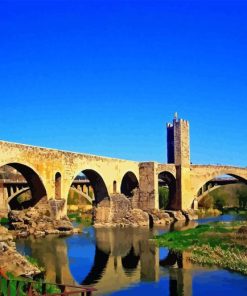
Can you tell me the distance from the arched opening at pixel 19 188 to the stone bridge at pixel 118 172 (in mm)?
74

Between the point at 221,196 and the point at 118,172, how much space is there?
29.6m

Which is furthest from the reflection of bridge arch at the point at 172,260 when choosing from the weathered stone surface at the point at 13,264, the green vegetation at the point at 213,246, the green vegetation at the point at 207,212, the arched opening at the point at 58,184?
the green vegetation at the point at 207,212

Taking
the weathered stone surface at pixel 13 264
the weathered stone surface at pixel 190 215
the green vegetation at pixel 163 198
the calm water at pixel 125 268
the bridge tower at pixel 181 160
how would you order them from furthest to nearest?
the green vegetation at pixel 163 198 < the bridge tower at pixel 181 160 < the weathered stone surface at pixel 190 215 < the calm water at pixel 125 268 < the weathered stone surface at pixel 13 264

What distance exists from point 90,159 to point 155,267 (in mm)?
20693

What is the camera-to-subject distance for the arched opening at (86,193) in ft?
147

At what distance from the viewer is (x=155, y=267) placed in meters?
22.3

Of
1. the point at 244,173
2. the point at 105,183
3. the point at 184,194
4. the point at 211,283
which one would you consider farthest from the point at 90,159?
the point at 244,173

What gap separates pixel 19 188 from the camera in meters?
52.9

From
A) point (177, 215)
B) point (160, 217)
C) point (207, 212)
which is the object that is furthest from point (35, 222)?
point (207, 212)

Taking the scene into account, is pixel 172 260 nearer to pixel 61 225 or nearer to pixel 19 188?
pixel 61 225

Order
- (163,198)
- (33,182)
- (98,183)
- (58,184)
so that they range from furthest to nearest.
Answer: (163,198)
(98,183)
(58,184)
(33,182)

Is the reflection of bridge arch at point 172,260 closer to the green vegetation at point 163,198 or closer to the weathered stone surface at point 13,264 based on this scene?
the weathered stone surface at point 13,264

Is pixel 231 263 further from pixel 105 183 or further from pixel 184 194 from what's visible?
pixel 184 194

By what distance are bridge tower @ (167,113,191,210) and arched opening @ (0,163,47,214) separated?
56.7 feet
